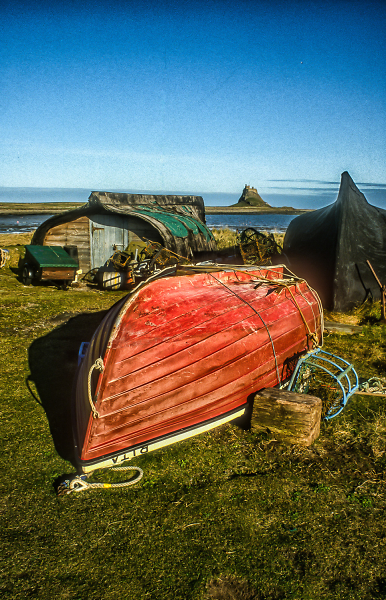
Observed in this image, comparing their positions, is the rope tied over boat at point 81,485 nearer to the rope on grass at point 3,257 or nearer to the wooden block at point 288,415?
the wooden block at point 288,415

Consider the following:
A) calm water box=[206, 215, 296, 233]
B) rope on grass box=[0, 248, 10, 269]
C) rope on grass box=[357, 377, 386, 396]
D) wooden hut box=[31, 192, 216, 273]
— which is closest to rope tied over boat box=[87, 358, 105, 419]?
rope on grass box=[357, 377, 386, 396]

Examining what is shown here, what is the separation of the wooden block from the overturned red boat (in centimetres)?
28

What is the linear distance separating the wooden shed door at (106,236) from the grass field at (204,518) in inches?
403

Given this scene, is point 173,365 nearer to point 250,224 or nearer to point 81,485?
point 81,485

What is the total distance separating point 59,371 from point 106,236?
9574mm

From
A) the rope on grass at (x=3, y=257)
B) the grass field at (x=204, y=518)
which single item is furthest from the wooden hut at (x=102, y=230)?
the grass field at (x=204, y=518)

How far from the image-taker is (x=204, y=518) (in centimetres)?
348

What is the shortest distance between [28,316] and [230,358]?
6.85 m

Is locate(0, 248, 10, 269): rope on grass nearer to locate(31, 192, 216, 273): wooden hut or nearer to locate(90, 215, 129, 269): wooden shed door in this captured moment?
locate(31, 192, 216, 273): wooden hut

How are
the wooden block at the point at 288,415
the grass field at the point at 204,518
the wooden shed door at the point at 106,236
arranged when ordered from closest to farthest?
the grass field at the point at 204,518, the wooden block at the point at 288,415, the wooden shed door at the point at 106,236

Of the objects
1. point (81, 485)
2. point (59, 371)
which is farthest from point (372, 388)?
point (59, 371)

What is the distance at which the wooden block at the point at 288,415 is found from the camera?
4402 millimetres

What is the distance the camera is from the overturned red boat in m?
4.01

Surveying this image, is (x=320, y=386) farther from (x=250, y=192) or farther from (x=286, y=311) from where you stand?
(x=250, y=192)
